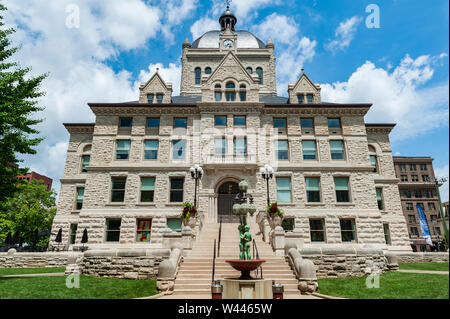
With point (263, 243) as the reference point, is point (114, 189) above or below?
above

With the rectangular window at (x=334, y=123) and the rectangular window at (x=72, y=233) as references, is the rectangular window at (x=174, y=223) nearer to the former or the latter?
the rectangular window at (x=72, y=233)

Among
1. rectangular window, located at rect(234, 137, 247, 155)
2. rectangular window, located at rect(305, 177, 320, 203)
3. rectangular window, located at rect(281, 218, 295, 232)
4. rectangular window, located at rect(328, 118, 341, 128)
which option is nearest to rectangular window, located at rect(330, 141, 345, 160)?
rectangular window, located at rect(328, 118, 341, 128)

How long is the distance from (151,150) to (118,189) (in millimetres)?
4516

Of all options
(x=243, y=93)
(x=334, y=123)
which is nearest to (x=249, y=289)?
(x=243, y=93)

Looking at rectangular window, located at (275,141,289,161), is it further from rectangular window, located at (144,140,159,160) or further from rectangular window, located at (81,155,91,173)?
rectangular window, located at (81,155,91,173)

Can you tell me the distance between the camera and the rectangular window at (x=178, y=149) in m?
23.3

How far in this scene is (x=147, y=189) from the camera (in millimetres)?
22688

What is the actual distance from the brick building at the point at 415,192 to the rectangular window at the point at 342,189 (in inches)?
1609

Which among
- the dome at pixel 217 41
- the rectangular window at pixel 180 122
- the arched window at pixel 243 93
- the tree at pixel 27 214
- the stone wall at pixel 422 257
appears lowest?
the stone wall at pixel 422 257

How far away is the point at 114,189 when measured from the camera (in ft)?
74.3

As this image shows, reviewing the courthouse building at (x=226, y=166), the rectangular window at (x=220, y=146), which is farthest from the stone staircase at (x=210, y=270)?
the rectangular window at (x=220, y=146)
